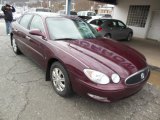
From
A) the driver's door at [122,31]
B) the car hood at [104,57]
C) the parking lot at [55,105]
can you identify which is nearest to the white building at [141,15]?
the driver's door at [122,31]

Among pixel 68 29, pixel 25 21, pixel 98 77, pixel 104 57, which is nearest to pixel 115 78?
pixel 98 77

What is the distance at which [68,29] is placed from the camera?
3631 mm

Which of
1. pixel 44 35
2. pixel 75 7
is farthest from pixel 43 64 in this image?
pixel 75 7

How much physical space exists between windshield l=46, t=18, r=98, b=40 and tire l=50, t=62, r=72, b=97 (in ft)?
2.13

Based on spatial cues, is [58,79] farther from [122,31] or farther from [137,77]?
[122,31]

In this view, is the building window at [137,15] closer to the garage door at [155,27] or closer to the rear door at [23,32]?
the garage door at [155,27]

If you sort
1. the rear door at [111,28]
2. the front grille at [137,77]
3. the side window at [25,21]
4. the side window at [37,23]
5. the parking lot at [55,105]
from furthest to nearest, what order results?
1. the rear door at [111,28]
2. the side window at [25,21]
3. the side window at [37,23]
4. the parking lot at [55,105]
5. the front grille at [137,77]

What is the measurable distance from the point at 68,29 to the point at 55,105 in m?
1.67

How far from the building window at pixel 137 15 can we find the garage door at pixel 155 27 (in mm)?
651

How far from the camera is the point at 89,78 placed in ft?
7.93

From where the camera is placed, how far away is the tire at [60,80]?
9.37 feet

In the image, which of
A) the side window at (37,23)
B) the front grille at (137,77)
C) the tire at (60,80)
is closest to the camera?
the front grille at (137,77)

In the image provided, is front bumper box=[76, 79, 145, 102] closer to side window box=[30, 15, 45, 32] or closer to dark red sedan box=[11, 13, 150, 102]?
dark red sedan box=[11, 13, 150, 102]

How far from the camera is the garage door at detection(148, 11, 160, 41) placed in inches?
444
